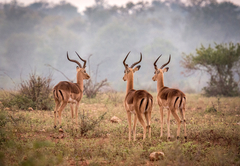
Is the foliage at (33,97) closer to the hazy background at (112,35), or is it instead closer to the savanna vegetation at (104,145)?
the savanna vegetation at (104,145)

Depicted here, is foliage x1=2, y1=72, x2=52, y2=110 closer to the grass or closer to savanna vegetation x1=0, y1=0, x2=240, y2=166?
savanna vegetation x1=0, y1=0, x2=240, y2=166

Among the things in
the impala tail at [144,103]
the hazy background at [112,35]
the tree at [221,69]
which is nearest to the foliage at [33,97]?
the impala tail at [144,103]

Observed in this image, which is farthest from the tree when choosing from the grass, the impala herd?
the impala herd

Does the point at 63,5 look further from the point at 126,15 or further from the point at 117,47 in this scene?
the point at 117,47

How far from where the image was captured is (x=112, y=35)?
178 ft

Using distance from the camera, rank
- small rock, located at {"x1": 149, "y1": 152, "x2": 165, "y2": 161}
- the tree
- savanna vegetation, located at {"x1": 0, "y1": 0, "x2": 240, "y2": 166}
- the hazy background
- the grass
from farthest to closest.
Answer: the hazy background, the tree, savanna vegetation, located at {"x1": 0, "y1": 0, "x2": 240, "y2": 166}, small rock, located at {"x1": 149, "y1": 152, "x2": 165, "y2": 161}, the grass

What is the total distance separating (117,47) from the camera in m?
50.9

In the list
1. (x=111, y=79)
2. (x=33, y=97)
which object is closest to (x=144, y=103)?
(x=33, y=97)

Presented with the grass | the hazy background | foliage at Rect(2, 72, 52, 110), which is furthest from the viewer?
Answer: the hazy background

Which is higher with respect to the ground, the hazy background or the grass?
the hazy background

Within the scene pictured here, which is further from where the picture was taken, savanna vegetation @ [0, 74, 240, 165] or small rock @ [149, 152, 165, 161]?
small rock @ [149, 152, 165, 161]

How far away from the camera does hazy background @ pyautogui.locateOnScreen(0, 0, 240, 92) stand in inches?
1786

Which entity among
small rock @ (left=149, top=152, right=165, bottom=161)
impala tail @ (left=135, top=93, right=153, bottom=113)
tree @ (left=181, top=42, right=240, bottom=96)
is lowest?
small rock @ (left=149, top=152, right=165, bottom=161)

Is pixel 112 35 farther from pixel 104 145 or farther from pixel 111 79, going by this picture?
pixel 104 145
